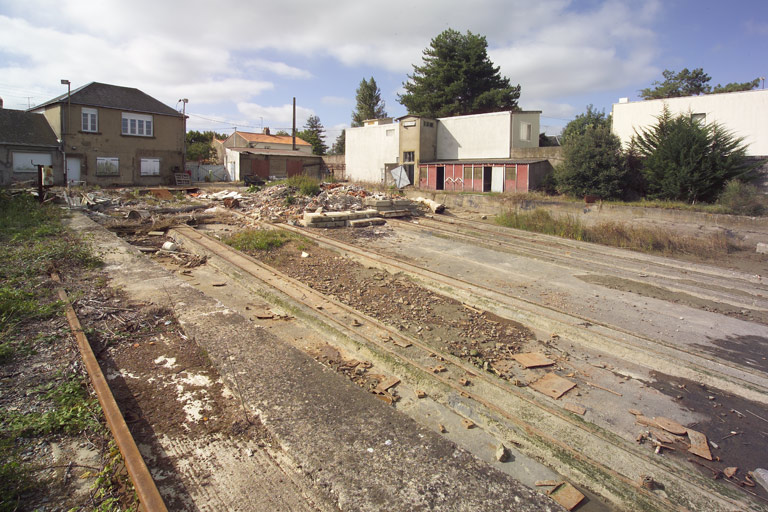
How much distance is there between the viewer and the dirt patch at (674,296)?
8547 millimetres

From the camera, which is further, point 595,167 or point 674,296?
point 595,167

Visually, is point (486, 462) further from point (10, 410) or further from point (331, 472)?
point (10, 410)

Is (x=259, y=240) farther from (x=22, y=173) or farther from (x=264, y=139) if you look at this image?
(x=264, y=139)

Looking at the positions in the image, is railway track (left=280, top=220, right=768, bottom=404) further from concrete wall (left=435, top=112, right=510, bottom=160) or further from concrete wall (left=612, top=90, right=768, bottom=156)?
concrete wall (left=435, top=112, right=510, bottom=160)

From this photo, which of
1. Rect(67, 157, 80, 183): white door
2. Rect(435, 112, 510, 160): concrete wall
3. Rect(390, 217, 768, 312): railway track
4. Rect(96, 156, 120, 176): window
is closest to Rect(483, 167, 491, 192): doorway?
Rect(435, 112, 510, 160): concrete wall

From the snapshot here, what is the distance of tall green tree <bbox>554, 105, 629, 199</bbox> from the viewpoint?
21750 millimetres

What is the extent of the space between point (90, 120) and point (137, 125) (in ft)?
10.8

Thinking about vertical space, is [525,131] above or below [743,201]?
above

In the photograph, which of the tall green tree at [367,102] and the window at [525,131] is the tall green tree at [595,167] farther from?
the tall green tree at [367,102]

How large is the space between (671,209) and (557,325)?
42.6 feet

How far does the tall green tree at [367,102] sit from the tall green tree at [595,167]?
152ft

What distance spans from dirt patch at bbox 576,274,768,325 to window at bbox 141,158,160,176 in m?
35.5

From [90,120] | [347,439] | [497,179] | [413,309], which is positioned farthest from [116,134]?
[347,439]

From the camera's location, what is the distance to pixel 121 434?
141 inches
